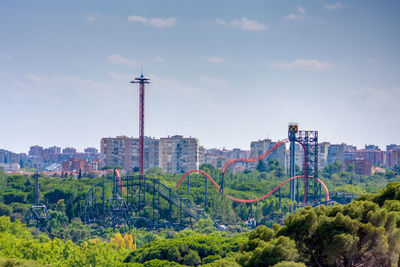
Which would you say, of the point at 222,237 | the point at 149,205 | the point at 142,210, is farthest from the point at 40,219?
the point at 222,237

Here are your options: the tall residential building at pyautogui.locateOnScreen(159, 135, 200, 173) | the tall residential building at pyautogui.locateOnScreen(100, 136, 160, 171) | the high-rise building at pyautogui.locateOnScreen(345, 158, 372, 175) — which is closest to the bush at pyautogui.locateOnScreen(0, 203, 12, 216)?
the tall residential building at pyautogui.locateOnScreen(159, 135, 200, 173)

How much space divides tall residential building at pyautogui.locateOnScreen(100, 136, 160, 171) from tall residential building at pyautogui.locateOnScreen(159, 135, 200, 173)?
2.47 m

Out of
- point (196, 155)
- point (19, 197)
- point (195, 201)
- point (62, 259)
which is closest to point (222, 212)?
point (195, 201)

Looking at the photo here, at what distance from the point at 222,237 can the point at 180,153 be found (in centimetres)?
8885

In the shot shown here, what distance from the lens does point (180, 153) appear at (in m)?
131

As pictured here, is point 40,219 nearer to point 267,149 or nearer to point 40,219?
point 40,219

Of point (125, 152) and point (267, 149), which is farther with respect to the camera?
point (267, 149)

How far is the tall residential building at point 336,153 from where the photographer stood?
164m

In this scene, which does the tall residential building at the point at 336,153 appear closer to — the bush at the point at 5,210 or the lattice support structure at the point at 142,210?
the lattice support structure at the point at 142,210

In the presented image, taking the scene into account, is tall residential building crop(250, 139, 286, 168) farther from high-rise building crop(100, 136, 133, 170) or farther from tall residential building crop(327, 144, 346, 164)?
high-rise building crop(100, 136, 133, 170)

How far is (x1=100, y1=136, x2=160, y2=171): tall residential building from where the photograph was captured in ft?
437

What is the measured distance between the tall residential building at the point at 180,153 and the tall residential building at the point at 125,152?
2.47m

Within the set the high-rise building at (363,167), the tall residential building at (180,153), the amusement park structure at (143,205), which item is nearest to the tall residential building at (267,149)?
the high-rise building at (363,167)

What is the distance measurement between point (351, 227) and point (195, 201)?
2051 inches
